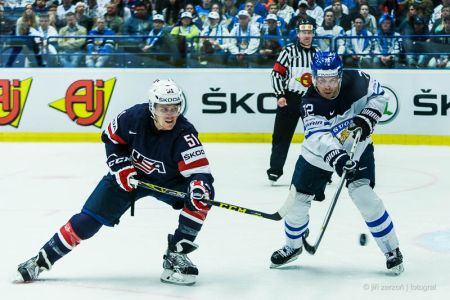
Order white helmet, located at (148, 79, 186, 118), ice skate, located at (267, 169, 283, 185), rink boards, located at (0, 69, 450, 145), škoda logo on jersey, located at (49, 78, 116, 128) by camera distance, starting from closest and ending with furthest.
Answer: white helmet, located at (148, 79, 186, 118) < ice skate, located at (267, 169, 283, 185) < rink boards, located at (0, 69, 450, 145) < škoda logo on jersey, located at (49, 78, 116, 128)

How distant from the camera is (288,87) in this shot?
29.4 ft

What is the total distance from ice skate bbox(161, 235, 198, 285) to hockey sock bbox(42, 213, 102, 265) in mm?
432

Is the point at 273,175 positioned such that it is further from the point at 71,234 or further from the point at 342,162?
the point at 71,234

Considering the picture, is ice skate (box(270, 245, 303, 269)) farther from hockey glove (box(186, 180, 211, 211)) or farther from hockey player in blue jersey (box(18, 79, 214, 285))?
hockey glove (box(186, 180, 211, 211))

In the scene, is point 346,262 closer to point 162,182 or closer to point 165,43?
point 162,182

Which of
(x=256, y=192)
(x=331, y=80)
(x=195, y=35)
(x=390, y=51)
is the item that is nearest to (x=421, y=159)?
(x=390, y=51)

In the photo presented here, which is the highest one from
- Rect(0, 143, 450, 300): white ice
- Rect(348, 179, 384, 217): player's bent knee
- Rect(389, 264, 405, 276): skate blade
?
Rect(348, 179, 384, 217): player's bent knee

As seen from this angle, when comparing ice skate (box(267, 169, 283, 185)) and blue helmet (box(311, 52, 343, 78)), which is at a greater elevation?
blue helmet (box(311, 52, 343, 78))

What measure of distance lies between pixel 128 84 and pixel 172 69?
0.58 metres

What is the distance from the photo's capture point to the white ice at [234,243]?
5109mm

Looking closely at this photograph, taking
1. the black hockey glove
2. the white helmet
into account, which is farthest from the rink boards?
the white helmet

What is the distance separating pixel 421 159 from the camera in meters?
10.4

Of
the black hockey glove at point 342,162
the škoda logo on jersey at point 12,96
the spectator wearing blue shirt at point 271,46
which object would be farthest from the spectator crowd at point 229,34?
the black hockey glove at point 342,162

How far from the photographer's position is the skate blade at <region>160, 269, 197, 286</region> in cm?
516
